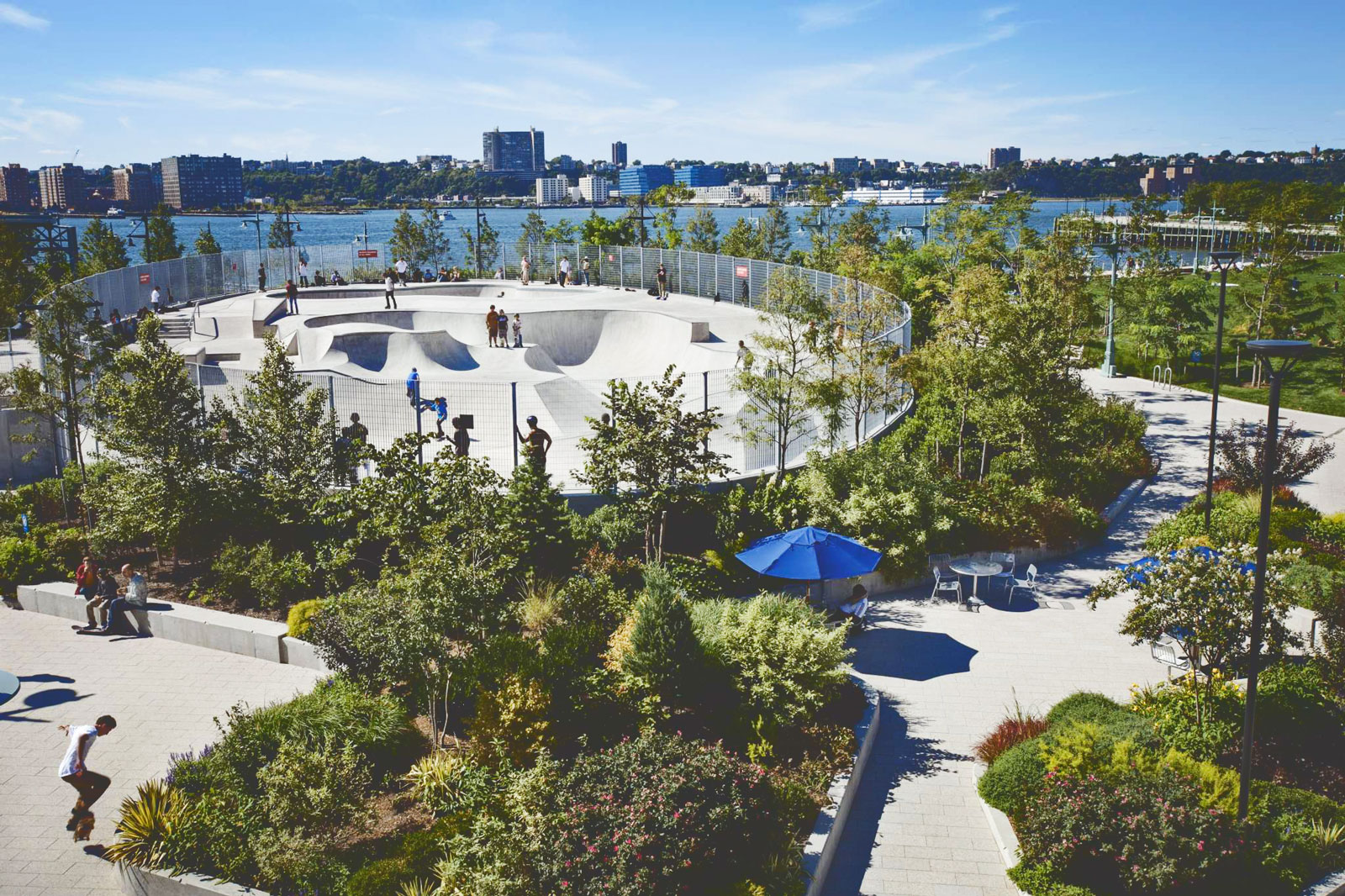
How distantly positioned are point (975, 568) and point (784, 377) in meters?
4.73

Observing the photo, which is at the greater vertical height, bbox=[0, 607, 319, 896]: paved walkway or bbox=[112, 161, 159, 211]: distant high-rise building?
bbox=[112, 161, 159, 211]: distant high-rise building

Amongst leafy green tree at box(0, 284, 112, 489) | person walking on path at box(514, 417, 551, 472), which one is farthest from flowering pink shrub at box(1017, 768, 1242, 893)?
leafy green tree at box(0, 284, 112, 489)

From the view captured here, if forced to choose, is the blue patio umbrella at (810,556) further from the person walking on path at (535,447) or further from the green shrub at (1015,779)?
the green shrub at (1015,779)

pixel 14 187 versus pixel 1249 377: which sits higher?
pixel 14 187

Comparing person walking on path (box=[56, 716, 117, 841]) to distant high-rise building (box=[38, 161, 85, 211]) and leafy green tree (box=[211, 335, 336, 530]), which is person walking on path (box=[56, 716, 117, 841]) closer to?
leafy green tree (box=[211, 335, 336, 530])

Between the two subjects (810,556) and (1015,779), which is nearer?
(1015,779)

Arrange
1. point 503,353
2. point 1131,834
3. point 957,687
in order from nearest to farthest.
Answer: point 1131,834, point 957,687, point 503,353

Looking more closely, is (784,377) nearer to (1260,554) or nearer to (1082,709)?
(1082,709)

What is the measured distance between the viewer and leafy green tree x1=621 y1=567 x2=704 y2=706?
10.7 metres

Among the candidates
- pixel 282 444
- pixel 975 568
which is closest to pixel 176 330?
pixel 282 444

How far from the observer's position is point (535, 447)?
622 inches

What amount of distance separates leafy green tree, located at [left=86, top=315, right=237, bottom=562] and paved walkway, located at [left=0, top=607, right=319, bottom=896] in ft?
5.92

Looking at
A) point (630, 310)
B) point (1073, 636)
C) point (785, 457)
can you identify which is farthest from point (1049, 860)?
point (630, 310)

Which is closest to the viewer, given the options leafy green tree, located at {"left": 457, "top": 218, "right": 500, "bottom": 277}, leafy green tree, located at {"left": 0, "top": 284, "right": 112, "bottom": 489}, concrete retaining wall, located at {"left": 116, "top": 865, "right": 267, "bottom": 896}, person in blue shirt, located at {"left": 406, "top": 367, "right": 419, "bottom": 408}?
concrete retaining wall, located at {"left": 116, "top": 865, "right": 267, "bottom": 896}
